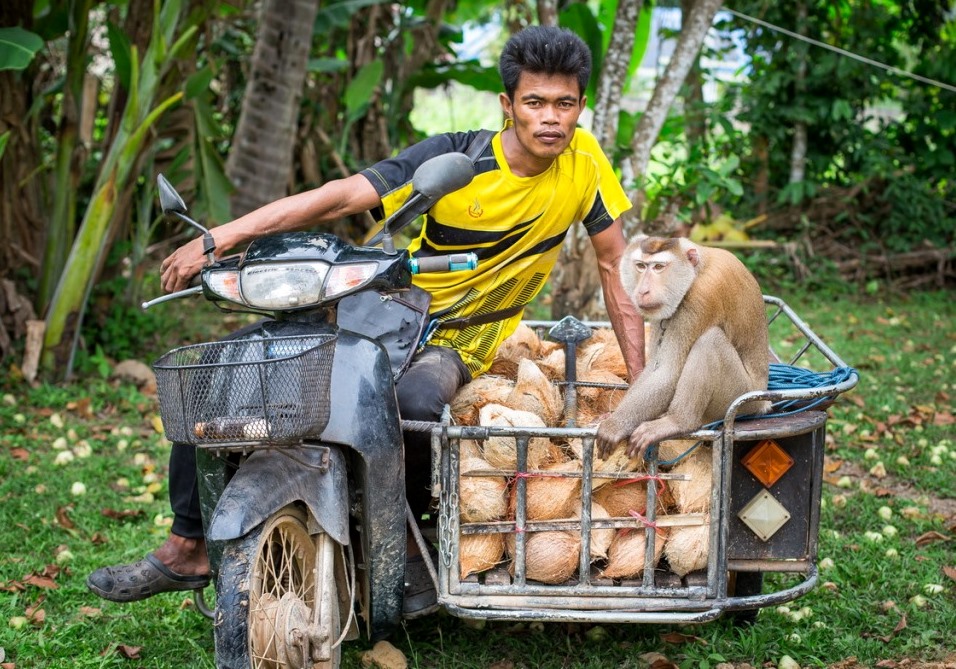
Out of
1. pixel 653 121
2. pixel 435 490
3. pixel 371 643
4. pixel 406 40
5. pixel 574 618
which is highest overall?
pixel 406 40

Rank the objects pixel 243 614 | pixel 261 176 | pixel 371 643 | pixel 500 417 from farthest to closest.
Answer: pixel 261 176
pixel 371 643
pixel 500 417
pixel 243 614

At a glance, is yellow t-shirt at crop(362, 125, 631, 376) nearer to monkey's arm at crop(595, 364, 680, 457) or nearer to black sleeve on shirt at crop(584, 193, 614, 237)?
black sleeve on shirt at crop(584, 193, 614, 237)

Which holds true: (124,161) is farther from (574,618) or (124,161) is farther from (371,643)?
(574,618)

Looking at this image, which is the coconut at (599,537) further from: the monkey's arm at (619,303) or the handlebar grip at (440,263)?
the handlebar grip at (440,263)

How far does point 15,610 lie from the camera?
3.70 meters

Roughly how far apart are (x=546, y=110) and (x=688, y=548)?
58.8 inches

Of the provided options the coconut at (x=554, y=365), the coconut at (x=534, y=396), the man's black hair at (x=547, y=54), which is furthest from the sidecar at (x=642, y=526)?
the man's black hair at (x=547, y=54)

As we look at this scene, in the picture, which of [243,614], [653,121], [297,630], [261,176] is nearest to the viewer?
[243,614]

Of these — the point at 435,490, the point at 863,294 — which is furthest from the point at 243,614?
the point at 863,294

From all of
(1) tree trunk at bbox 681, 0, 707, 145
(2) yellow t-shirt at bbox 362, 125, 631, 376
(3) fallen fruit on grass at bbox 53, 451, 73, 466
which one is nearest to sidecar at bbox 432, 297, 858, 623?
(2) yellow t-shirt at bbox 362, 125, 631, 376

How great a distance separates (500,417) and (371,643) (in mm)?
947

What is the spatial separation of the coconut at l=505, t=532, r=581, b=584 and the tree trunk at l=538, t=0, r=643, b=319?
160 inches

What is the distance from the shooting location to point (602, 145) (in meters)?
6.91

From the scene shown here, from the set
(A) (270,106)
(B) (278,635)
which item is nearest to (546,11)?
(A) (270,106)
